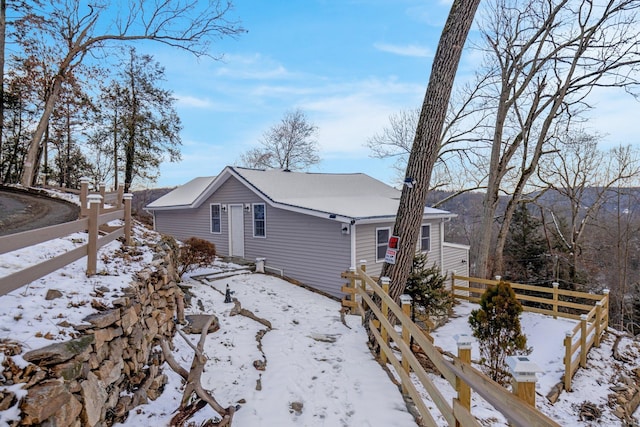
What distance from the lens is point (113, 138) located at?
21031mm

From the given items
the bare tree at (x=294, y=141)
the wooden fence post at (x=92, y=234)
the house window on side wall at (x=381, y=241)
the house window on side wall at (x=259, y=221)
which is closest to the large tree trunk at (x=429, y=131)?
the wooden fence post at (x=92, y=234)

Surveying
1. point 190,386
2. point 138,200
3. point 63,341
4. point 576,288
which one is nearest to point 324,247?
point 190,386

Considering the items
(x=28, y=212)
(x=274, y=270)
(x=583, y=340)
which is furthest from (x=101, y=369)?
(x=274, y=270)

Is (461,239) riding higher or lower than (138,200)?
lower

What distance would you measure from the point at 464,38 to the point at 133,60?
68.2ft

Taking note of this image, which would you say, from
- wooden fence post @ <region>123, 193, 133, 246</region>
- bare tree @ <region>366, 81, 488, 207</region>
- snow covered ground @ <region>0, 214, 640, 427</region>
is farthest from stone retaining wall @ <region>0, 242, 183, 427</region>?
bare tree @ <region>366, 81, 488, 207</region>

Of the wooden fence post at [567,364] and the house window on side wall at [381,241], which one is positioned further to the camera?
the house window on side wall at [381,241]

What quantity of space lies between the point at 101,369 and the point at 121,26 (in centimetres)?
1324

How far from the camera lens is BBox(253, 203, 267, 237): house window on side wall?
41.3 feet

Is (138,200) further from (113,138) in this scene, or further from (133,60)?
(133,60)

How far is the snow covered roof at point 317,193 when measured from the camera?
1120cm

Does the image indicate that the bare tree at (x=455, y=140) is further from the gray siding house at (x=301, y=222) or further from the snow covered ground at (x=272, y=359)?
the snow covered ground at (x=272, y=359)

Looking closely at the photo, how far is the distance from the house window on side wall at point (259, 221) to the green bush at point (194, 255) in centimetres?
231

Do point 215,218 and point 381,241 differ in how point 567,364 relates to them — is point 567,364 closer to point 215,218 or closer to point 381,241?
point 381,241
